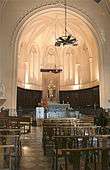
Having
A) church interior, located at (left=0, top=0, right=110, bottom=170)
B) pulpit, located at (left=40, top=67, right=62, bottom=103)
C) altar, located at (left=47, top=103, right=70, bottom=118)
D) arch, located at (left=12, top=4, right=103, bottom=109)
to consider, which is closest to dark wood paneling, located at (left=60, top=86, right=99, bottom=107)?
church interior, located at (left=0, top=0, right=110, bottom=170)

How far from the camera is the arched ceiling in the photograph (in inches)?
1117

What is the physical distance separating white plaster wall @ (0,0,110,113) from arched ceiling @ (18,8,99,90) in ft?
9.43

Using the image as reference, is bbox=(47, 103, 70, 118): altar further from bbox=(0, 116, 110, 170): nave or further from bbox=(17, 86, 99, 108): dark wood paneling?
bbox=(0, 116, 110, 170): nave

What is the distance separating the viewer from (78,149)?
11.6 ft

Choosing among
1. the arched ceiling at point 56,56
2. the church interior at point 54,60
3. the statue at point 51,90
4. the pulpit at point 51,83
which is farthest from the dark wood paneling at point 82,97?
the statue at point 51,90

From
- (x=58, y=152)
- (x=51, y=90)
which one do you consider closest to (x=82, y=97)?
(x=51, y=90)

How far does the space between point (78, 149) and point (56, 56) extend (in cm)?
2945

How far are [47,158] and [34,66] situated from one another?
25097 mm

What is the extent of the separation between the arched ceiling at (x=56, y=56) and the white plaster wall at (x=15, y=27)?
9.43ft

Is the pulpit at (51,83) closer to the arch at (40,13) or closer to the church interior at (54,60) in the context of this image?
the church interior at (54,60)

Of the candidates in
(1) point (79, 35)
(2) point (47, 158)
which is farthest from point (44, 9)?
(2) point (47, 158)

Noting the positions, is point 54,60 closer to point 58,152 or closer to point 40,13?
point 40,13

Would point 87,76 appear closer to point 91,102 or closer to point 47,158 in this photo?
point 91,102

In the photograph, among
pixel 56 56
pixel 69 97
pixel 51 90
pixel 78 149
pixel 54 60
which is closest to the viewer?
pixel 78 149
